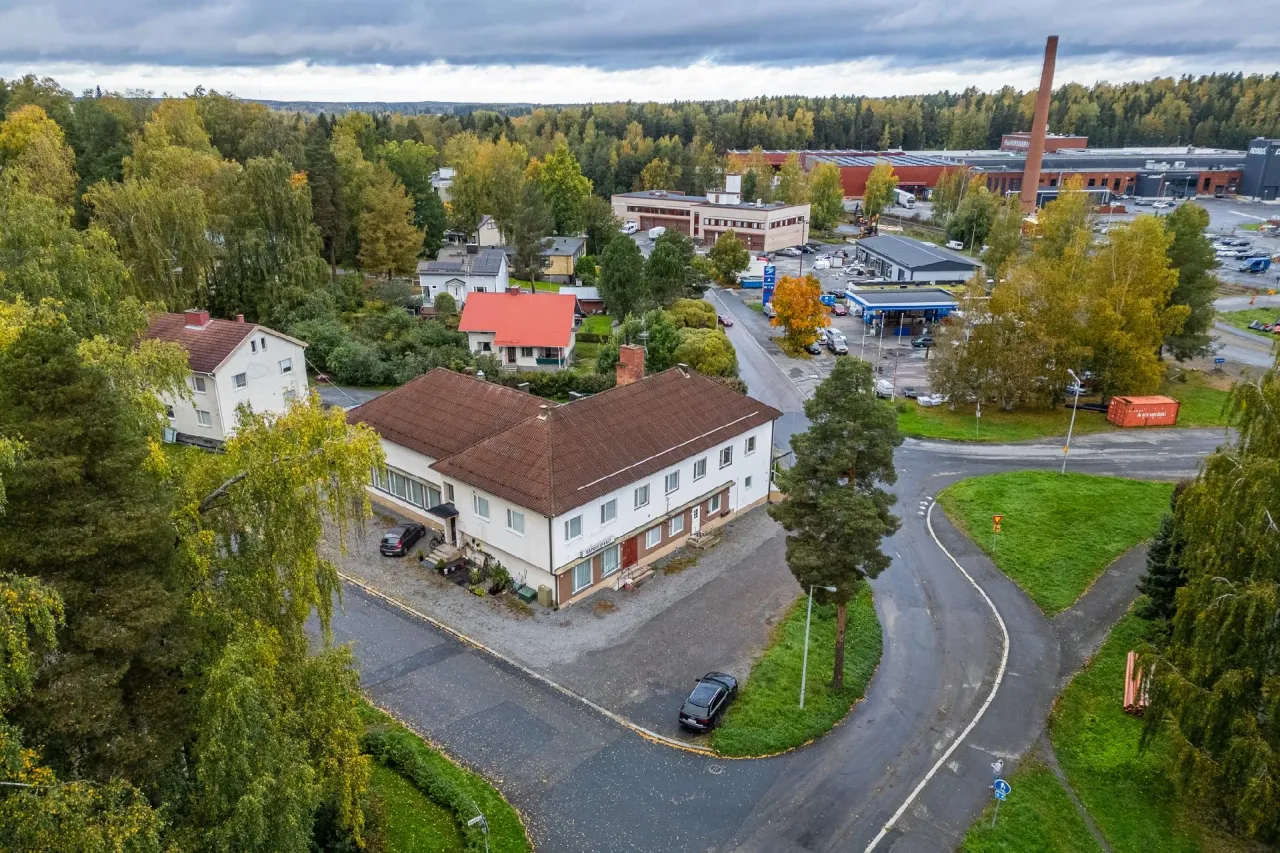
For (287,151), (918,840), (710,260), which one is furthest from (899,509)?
(287,151)

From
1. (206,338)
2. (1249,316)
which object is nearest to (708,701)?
(206,338)

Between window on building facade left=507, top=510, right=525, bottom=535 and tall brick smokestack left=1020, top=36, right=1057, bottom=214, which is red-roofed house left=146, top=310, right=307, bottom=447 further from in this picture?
tall brick smokestack left=1020, top=36, right=1057, bottom=214

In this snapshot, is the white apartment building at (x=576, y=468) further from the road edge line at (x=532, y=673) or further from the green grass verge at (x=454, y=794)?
the green grass verge at (x=454, y=794)

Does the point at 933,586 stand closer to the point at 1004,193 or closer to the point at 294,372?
the point at 294,372

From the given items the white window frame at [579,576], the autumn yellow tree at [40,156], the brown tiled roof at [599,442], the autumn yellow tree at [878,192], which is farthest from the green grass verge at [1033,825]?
the autumn yellow tree at [878,192]

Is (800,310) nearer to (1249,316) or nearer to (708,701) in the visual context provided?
(708,701)

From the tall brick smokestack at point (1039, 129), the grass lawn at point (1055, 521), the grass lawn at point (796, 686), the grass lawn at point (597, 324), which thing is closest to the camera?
the grass lawn at point (796, 686)
